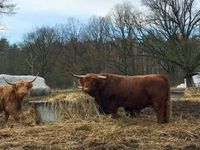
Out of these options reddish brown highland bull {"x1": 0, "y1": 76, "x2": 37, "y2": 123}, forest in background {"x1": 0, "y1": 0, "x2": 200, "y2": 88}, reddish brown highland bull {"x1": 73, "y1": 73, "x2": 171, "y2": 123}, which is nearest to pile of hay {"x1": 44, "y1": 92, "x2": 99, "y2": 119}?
reddish brown highland bull {"x1": 73, "y1": 73, "x2": 171, "y2": 123}

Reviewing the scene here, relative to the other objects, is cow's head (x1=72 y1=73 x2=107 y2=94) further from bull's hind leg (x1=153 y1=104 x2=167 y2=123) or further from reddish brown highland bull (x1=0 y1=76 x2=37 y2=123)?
reddish brown highland bull (x1=0 y1=76 x2=37 y2=123)

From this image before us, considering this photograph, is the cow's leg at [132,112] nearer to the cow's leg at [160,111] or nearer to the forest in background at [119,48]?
the cow's leg at [160,111]

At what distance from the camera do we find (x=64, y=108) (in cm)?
1366

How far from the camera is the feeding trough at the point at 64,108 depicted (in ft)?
44.2

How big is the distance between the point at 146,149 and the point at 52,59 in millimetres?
65287

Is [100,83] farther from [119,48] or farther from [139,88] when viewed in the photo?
[119,48]

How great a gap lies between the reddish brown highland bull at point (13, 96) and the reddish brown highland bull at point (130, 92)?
1.96m

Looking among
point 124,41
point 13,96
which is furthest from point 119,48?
point 13,96

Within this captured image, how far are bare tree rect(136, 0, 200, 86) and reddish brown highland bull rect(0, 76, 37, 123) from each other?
120ft

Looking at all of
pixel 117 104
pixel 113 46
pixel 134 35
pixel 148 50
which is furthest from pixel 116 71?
pixel 117 104

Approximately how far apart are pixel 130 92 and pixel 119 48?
4947cm

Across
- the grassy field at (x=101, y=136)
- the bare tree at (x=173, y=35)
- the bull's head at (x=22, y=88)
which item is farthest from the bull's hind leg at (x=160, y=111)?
the bare tree at (x=173, y=35)

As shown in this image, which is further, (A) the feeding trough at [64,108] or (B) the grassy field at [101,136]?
(A) the feeding trough at [64,108]

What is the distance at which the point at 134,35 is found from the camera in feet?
191
